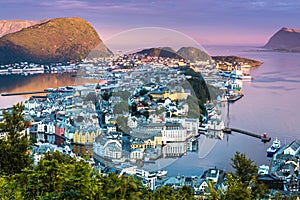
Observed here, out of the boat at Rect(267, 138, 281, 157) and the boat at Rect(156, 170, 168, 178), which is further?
the boat at Rect(267, 138, 281, 157)

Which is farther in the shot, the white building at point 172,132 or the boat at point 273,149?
the boat at point 273,149

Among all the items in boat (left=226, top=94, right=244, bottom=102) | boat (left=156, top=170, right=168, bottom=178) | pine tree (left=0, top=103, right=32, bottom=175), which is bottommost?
boat (left=156, top=170, right=168, bottom=178)

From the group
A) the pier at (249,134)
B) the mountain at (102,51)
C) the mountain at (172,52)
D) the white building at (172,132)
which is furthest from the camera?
the pier at (249,134)

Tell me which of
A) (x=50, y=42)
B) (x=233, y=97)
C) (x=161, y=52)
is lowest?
(x=233, y=97)

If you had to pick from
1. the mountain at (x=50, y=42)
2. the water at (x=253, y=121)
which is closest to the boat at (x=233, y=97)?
the water at (x=253, y=121)

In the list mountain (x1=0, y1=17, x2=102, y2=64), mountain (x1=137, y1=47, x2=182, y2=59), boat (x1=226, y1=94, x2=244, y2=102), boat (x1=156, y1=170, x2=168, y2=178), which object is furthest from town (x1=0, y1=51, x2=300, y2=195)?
mountain (x1=0, y1=17, x2=102, y2=64)

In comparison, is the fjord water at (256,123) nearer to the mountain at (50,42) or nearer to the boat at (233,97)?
the boat at (233,97)

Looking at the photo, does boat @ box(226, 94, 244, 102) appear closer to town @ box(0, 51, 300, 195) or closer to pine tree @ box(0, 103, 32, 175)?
town @ box(0, 51, 300, 195)

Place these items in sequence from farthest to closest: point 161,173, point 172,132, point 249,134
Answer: point 249,134
point 161,173
point 172,132

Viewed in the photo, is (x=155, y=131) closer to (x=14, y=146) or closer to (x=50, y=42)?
(x=14, y=146)

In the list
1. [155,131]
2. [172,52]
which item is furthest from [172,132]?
[172,52]
